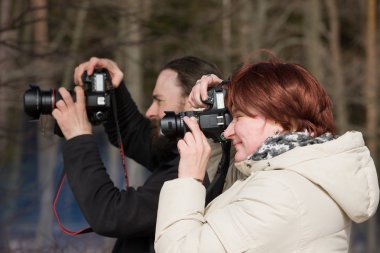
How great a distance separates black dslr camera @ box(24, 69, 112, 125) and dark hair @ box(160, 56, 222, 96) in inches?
11.7

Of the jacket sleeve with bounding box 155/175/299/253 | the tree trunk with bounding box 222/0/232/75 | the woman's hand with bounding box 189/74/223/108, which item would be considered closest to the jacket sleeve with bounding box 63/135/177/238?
the woman's hand with bounding box 189/74/223/108

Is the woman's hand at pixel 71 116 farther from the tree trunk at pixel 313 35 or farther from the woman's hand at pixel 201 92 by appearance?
the tree trunk at pixel 313 35

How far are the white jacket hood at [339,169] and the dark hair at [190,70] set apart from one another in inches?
37.8

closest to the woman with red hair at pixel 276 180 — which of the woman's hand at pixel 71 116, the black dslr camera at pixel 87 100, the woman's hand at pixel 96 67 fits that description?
the woman's hand at pixel 71 116

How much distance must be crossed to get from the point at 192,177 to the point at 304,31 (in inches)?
629

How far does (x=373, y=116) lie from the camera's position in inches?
705

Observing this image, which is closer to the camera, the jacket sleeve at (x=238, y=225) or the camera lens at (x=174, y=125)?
the jacket sleeve at (x=238, y=225)

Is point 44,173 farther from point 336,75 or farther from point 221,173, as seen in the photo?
point 336,75

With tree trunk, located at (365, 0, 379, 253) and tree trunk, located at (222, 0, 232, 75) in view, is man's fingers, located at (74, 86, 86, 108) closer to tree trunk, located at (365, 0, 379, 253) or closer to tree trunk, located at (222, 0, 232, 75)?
tree trunk, located at (222, 0, 232, 75)

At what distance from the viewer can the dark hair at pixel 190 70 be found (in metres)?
3.37

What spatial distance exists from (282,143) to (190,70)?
41.0 inches

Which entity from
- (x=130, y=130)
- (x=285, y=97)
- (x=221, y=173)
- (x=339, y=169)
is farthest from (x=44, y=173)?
(x=339, y=169)

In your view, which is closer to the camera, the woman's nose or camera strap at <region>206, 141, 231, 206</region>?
the woman's nose

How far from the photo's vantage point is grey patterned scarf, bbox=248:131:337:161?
2.43m
